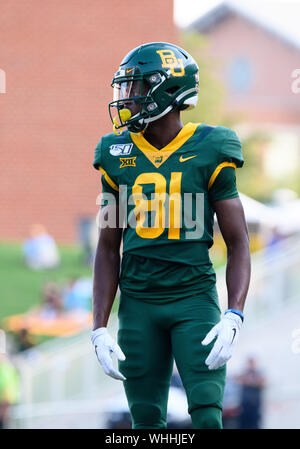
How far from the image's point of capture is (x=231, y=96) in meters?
22.6

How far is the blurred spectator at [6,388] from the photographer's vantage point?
6.39m

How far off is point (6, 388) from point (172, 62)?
192 inches

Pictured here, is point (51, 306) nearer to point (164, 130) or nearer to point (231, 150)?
point (164, 130)

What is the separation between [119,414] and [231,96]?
17443 millimetres

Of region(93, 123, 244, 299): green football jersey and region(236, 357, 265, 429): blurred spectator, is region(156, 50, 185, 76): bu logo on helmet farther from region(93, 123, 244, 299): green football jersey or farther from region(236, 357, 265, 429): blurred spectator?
region(236, 357, 265, 429): blurred spectator

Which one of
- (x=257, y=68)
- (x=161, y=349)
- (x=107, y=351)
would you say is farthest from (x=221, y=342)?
(x=257, y=68)

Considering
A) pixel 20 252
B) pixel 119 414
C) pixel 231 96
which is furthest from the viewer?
pixel 231 96

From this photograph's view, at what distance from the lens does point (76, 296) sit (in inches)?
356

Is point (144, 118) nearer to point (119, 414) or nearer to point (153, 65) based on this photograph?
point (153, 65)

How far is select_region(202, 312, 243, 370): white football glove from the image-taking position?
2260mm

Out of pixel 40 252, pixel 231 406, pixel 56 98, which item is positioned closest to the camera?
pixel 231 406

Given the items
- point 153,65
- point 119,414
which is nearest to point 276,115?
point 119,414

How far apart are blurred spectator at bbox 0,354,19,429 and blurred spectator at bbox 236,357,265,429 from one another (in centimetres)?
209

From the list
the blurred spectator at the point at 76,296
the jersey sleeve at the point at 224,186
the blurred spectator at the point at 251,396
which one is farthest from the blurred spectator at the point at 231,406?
the jersey sleeve at the point at 224,186
